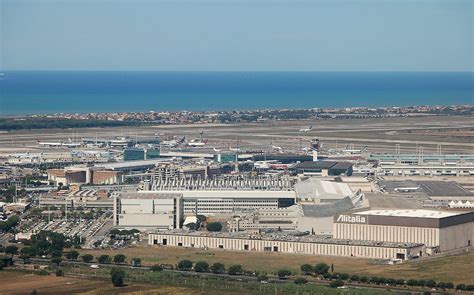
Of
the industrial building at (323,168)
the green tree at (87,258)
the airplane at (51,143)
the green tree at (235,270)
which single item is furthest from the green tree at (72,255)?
the airplane at (51,143)

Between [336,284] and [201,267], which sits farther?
[201,267]

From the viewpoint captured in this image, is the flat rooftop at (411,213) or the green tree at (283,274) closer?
the green tree at (283,274)

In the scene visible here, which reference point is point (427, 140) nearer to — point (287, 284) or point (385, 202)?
point (385, 202)

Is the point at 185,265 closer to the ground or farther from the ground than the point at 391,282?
farther from the ground

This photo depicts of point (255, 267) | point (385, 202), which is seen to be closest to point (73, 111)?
point (385, 202)

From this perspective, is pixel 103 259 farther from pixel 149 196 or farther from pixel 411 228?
pixel 411 228

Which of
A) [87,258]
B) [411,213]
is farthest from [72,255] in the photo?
[411,213]

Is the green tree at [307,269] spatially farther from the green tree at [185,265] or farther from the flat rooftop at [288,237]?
the flat rooftop at [288,237]
